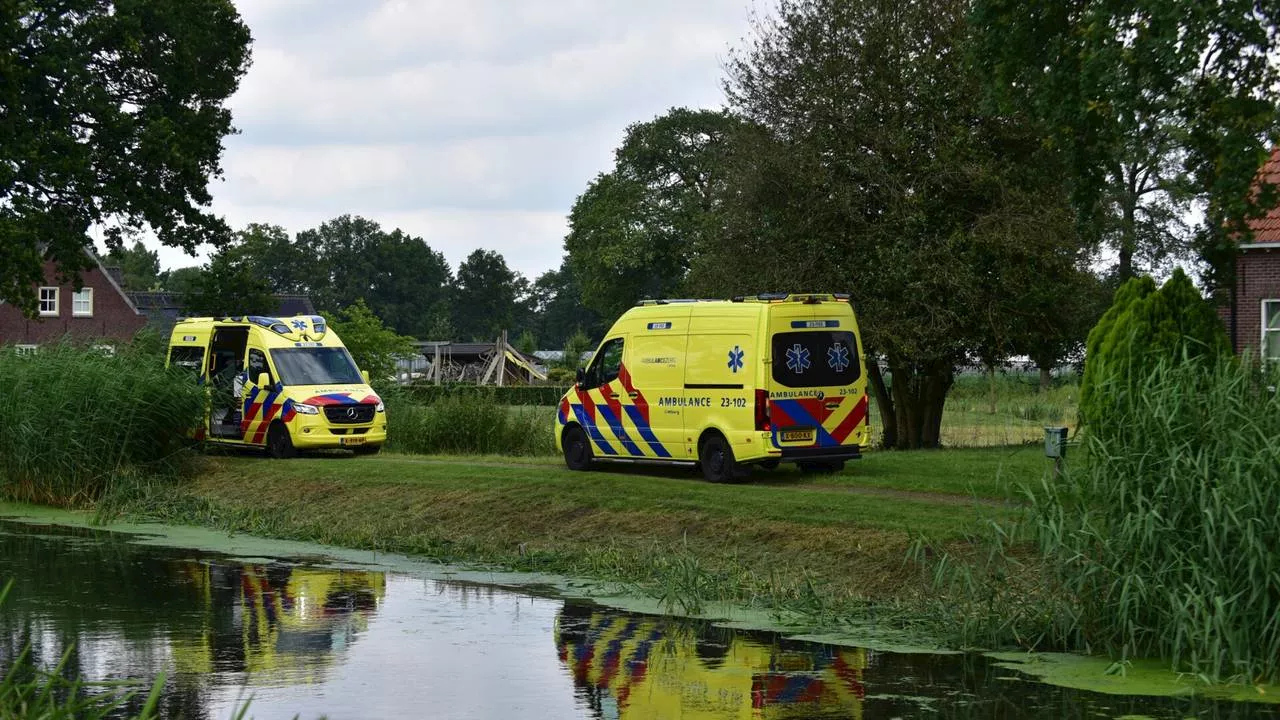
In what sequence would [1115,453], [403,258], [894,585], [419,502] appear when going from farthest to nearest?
1. [403,258]
2. [419,502]
3. [894,585]
4. [1115,453]

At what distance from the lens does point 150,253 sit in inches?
6609

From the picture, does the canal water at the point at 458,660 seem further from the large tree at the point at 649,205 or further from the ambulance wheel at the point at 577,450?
the large tree at the point at 649,205

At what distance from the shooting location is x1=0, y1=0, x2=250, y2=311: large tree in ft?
110

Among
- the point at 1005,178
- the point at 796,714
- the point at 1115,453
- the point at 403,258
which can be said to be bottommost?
the point at 796,714

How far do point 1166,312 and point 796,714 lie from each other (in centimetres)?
715

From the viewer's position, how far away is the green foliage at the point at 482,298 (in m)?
154

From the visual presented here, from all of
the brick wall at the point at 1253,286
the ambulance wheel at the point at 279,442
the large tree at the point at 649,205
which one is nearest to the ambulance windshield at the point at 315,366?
the ambulance wheel at the point at 279,442

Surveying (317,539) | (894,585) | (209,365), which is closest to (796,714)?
(894,585)

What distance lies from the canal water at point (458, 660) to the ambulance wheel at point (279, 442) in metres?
10.8

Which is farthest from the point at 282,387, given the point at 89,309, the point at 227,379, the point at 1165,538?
the point at 89,309

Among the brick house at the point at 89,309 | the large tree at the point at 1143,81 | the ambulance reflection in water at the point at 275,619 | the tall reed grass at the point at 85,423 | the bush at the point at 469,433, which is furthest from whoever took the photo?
the brick house at the point at 89,309

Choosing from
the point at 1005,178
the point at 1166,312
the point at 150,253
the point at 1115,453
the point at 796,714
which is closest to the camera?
the point at 796,714

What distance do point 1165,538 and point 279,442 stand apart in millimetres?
18499

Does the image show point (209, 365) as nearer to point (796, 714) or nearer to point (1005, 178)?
point (1005, 178)
